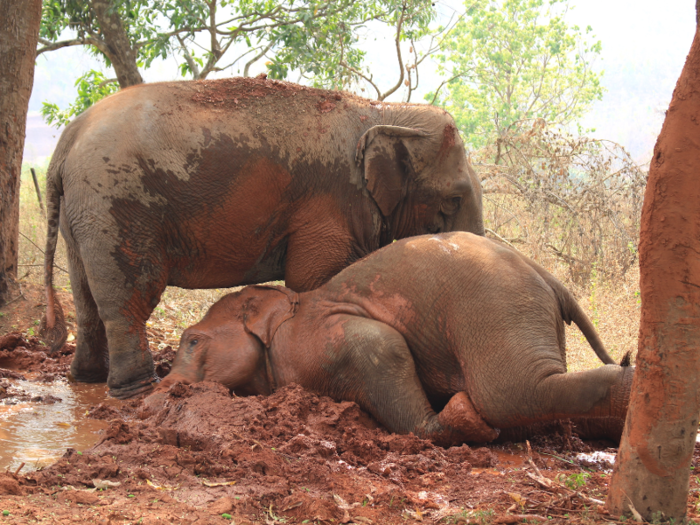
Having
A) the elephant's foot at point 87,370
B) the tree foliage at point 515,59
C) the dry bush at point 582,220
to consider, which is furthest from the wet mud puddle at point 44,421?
the tree foliage at point 515,59

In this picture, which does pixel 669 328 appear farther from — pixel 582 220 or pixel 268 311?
pixel 582 220

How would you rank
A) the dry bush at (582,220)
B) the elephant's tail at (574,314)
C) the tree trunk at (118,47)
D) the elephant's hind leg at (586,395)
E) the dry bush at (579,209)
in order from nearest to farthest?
the elephant's hind leg at (586,395) < the elephant's tail at (574,314) < the dry bush at (582,220) < the dry bush at (579,209) < the tree trunk at (118,47)

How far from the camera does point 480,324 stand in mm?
4168

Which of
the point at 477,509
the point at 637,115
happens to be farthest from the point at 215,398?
the point at 637,115

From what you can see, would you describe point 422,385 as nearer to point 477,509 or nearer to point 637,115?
point 477,509

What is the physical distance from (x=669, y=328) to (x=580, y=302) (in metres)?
Answer: 5.46

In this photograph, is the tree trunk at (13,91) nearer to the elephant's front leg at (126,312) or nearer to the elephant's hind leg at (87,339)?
the elephant's hind leg at (87,339)

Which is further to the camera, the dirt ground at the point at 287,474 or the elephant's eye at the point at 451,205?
the elephant's eye at the point at 451,205

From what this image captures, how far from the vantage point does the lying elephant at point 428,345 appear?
3963 millimetres

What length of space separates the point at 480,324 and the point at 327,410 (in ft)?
3.40

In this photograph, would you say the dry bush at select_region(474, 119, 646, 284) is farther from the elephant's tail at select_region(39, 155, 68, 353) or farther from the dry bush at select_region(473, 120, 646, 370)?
the elephant's tail at select_region(39, 155, 68, 353)

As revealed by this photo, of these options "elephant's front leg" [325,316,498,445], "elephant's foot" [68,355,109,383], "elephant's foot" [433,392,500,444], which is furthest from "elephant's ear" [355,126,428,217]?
"elephant's foot" [68,355,109,383]

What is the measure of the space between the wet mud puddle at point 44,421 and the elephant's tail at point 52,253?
16.9 inches

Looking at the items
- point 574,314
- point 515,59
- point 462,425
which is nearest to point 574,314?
point 574,314
